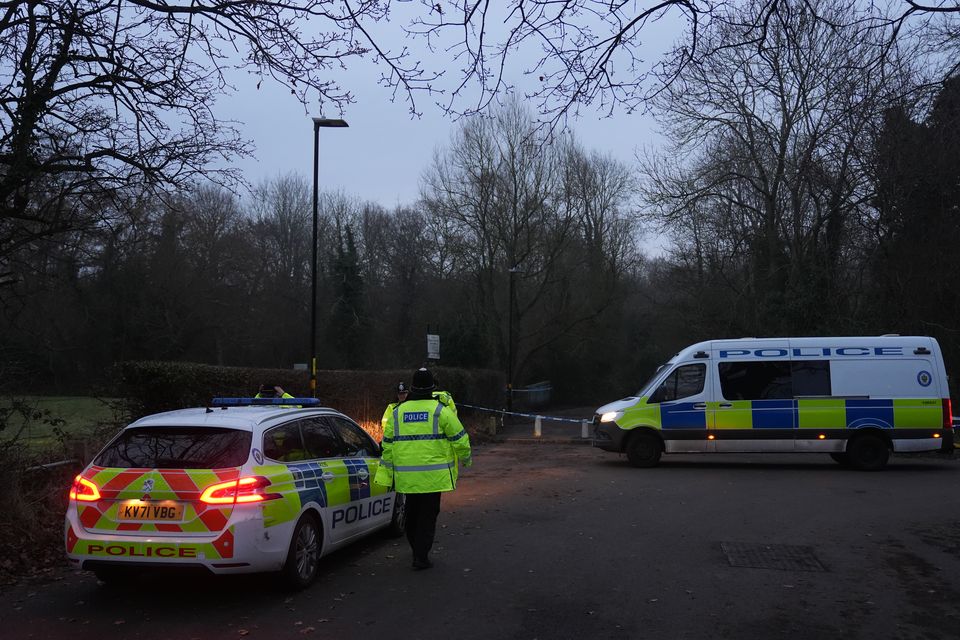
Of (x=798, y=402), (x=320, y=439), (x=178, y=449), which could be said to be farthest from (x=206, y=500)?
(x=798, y=402)

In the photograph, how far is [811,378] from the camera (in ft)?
52.1

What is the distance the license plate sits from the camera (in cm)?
593

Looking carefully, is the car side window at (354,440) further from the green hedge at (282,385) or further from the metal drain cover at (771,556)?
the green hedge at (282,385)

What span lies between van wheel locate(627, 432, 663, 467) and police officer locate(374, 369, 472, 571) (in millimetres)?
9795

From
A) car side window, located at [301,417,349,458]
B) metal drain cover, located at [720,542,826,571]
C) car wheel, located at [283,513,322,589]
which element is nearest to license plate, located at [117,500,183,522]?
car wheel, located at [283,513,322,589]

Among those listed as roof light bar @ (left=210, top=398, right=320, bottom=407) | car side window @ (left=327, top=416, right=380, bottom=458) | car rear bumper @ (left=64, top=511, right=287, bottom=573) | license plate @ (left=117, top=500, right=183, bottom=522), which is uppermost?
roof light bar @ (left=210, top=398, right=320, bottom=407)

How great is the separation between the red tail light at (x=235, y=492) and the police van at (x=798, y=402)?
11.5 metres

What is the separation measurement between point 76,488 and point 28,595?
1167 millimetres

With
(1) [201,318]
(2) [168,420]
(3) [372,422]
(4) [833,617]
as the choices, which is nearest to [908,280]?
(3) [372,422]

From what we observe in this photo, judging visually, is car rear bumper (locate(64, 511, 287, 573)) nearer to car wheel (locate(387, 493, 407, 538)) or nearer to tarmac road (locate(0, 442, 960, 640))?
tarmac road (locate(0, 442, 960, 640))

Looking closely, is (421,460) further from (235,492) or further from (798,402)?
(798,402)

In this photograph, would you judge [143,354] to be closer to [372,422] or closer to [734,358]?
[372,422]

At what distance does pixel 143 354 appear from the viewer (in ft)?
138

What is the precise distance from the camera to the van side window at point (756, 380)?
52.4 ft
